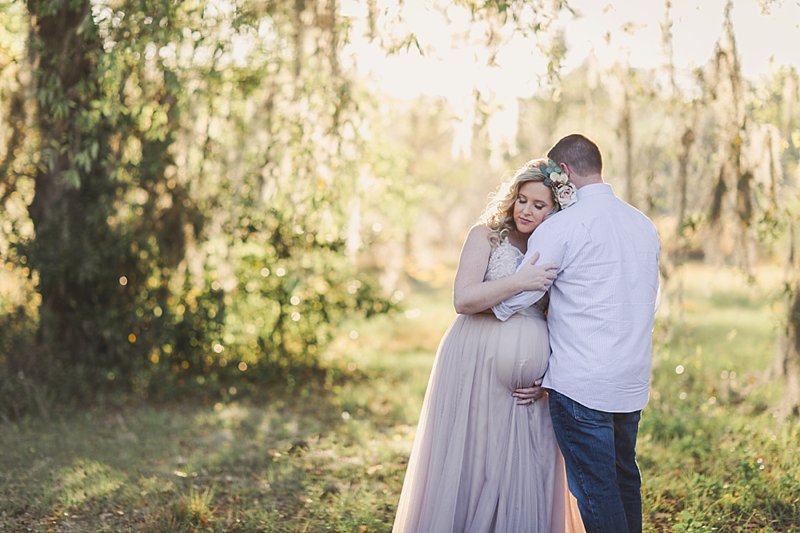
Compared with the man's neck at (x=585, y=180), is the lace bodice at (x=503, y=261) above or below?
below

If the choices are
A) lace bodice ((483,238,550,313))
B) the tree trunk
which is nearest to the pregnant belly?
lace bodice ((483,238,550,313))

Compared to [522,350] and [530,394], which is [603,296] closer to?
[522,350]

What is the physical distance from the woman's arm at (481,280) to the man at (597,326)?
68 millimetres

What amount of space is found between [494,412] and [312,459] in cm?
250

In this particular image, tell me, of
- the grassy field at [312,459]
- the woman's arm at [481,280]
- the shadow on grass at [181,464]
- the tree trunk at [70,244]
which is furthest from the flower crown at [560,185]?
the tree trunk at [70,244]

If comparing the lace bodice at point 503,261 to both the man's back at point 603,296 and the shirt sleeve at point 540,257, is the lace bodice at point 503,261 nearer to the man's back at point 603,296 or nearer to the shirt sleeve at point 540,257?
the shirt sleeve at point 540,257

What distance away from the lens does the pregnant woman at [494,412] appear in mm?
3436

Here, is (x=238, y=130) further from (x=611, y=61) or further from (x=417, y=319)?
(x=417, y=319)

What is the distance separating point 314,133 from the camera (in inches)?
265

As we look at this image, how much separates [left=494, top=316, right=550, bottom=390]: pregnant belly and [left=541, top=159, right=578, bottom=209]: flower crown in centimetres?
54

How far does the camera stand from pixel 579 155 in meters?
3.39

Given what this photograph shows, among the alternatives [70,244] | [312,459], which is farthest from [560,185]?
[70,244]

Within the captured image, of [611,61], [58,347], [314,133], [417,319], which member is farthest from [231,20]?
[417,319]

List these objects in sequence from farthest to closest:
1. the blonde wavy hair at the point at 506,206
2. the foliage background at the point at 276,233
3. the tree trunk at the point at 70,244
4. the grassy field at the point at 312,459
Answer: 1. the tree trunk at the point at 70,244
2. the foliage background at the point at 276,233
3. the grassy field at the point at 312,459
4. the blonde wavy hair at the point at 506,206
